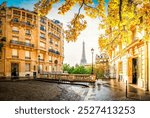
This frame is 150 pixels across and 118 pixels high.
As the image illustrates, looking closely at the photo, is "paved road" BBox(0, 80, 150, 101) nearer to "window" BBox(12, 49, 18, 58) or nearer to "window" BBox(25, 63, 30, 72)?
"window" BBox(25, 63, 30, 72)

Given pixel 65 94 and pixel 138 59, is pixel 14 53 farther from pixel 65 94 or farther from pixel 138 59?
pixel 138 59

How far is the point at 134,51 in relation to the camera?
1127 cm

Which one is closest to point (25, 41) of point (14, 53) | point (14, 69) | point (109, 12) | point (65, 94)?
point (14, 53)

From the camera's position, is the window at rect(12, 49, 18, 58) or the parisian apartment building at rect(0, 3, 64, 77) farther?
the window at rect(12, 49, 18, 58)

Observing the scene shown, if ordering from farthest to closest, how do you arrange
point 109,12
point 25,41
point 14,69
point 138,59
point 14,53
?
point 138,59
point 25,41
point 14,53
point 14,69
point 109,12

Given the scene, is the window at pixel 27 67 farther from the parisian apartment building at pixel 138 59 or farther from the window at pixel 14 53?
the parisian apartment building at pixel 138 59

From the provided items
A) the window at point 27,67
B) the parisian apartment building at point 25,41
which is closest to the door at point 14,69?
the parisian apartment building at point 25,41

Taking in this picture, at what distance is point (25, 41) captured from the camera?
7.99 m

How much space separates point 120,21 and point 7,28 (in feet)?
Result: 15.8

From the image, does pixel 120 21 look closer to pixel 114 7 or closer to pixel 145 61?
pixel 114 7

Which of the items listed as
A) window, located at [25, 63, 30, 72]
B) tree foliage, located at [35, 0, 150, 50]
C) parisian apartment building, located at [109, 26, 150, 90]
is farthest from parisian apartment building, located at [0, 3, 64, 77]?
parisian apartment building, located at [109, 26, 150, 90]

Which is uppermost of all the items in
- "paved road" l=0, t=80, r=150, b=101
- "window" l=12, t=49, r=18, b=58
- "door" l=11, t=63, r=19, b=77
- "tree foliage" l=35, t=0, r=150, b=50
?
"tree foliage" l=35, t=0, r=150, b=50

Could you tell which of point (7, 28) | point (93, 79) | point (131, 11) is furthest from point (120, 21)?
point (93, 79)

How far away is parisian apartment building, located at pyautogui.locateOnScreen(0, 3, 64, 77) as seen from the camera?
738 cm
